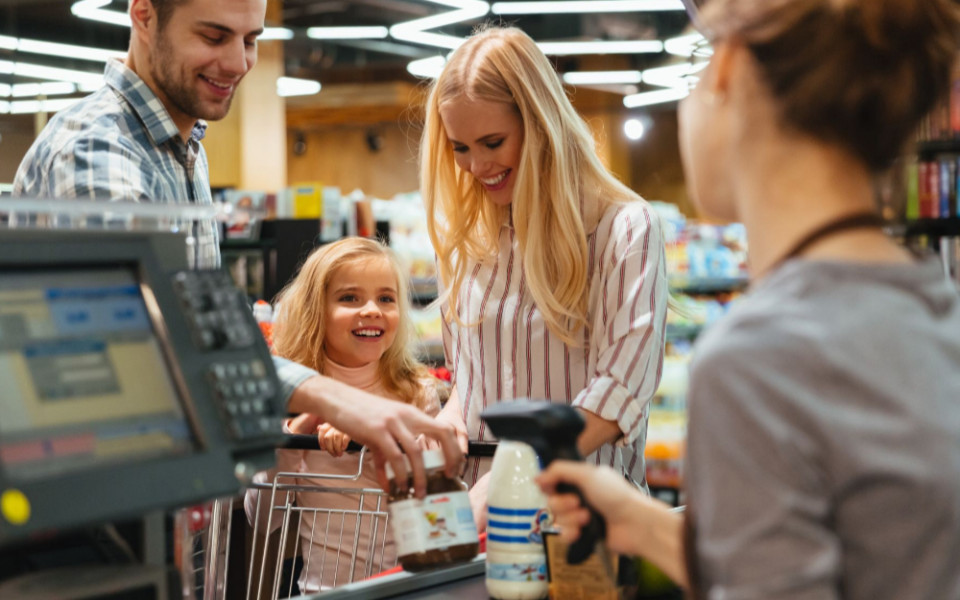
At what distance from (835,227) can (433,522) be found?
2.34 ft

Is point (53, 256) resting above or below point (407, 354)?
above

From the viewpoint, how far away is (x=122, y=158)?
1.66 m

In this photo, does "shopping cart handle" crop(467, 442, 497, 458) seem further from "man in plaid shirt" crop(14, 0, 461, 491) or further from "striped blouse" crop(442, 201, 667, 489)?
"man in plaid shirt" crop(14, 0, 461, 491)

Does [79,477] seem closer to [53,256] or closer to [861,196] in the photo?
[53,256]

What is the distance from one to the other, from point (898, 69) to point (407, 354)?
2.41 m

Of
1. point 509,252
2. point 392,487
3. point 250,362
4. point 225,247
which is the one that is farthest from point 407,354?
point 225,247

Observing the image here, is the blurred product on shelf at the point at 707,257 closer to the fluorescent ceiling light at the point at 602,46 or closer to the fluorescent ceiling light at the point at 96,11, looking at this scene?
the fluorescent ceiling light at the point at 602,46

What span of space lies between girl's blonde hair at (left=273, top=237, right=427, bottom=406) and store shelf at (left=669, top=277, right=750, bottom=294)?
4652mm

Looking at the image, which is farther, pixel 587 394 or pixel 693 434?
pixel 587 394

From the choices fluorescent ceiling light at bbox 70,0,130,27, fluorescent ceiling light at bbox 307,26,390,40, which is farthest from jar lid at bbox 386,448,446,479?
fluorescent ceiling light at bbox 307,26,390,40

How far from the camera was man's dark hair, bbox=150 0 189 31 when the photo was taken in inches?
78.4

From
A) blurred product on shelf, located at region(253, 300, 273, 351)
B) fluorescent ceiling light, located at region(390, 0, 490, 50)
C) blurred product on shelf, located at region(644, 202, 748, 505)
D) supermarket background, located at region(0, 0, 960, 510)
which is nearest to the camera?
blurred product on shelf, located at region(253, 300, 273, 351)

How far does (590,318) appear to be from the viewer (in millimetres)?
2094

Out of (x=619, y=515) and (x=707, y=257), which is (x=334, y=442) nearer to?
(x=619, y=515)
